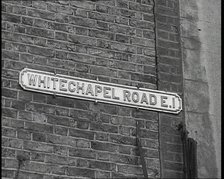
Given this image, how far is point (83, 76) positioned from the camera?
10.4 m

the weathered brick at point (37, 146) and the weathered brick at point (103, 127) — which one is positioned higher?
the weathered brick at point (103, 127)

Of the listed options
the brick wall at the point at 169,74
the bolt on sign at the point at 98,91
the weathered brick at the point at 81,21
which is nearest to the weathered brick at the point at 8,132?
the bolt on sign at the point at 98,91

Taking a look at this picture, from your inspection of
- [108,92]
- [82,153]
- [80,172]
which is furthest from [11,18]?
[80,172]

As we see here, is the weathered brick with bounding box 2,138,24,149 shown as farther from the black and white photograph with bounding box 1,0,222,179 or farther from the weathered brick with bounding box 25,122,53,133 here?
the weathered brick with bounding box 25,122,53,133

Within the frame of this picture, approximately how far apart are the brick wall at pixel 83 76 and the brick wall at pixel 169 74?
0.05 feet

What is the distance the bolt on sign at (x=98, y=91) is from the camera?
10078 millimetres

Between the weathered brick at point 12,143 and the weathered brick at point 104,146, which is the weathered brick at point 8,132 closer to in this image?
the weathered brick at point 12,143

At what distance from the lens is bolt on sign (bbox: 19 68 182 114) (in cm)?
1008

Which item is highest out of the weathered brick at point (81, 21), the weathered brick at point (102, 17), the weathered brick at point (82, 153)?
the weathered brick at point (102, 17)

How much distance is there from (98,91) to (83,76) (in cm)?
27

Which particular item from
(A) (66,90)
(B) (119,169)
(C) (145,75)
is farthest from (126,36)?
(B) (119,169)

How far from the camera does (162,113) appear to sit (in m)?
10.6

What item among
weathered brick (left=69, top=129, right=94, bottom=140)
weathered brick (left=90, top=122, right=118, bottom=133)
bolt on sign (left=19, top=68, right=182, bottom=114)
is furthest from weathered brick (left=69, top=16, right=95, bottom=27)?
weathered brick (left=69, top=129, right=94, bottom=140)

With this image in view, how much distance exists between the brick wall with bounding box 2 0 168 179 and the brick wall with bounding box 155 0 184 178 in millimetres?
16
